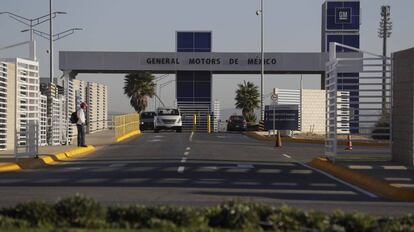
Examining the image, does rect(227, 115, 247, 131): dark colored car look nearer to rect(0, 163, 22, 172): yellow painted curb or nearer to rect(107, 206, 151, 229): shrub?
rect(0, 163, 22, 172): yellow painted curb

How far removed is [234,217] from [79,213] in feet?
6.58

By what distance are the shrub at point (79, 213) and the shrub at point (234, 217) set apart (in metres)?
1.45

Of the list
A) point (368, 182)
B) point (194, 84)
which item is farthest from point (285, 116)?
point (368, 182)

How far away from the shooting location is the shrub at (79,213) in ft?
29.1

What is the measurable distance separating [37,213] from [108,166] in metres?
12.4

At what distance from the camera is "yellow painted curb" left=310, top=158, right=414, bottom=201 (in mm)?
14592

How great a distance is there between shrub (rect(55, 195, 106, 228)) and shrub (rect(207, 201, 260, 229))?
145 cm

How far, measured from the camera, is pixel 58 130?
3350 cm

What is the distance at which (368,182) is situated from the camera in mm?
16875

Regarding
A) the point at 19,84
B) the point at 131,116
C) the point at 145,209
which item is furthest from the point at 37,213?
the point at 131,116

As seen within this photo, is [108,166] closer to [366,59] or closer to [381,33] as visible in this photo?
[366,59]

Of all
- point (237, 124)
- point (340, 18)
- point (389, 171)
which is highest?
point (340, 18)

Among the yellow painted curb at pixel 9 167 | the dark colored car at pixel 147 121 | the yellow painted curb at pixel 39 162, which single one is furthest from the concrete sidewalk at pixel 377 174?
the dark colored car at pixel 147 121

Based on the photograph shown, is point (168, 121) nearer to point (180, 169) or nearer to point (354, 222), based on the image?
point (180, 169)
